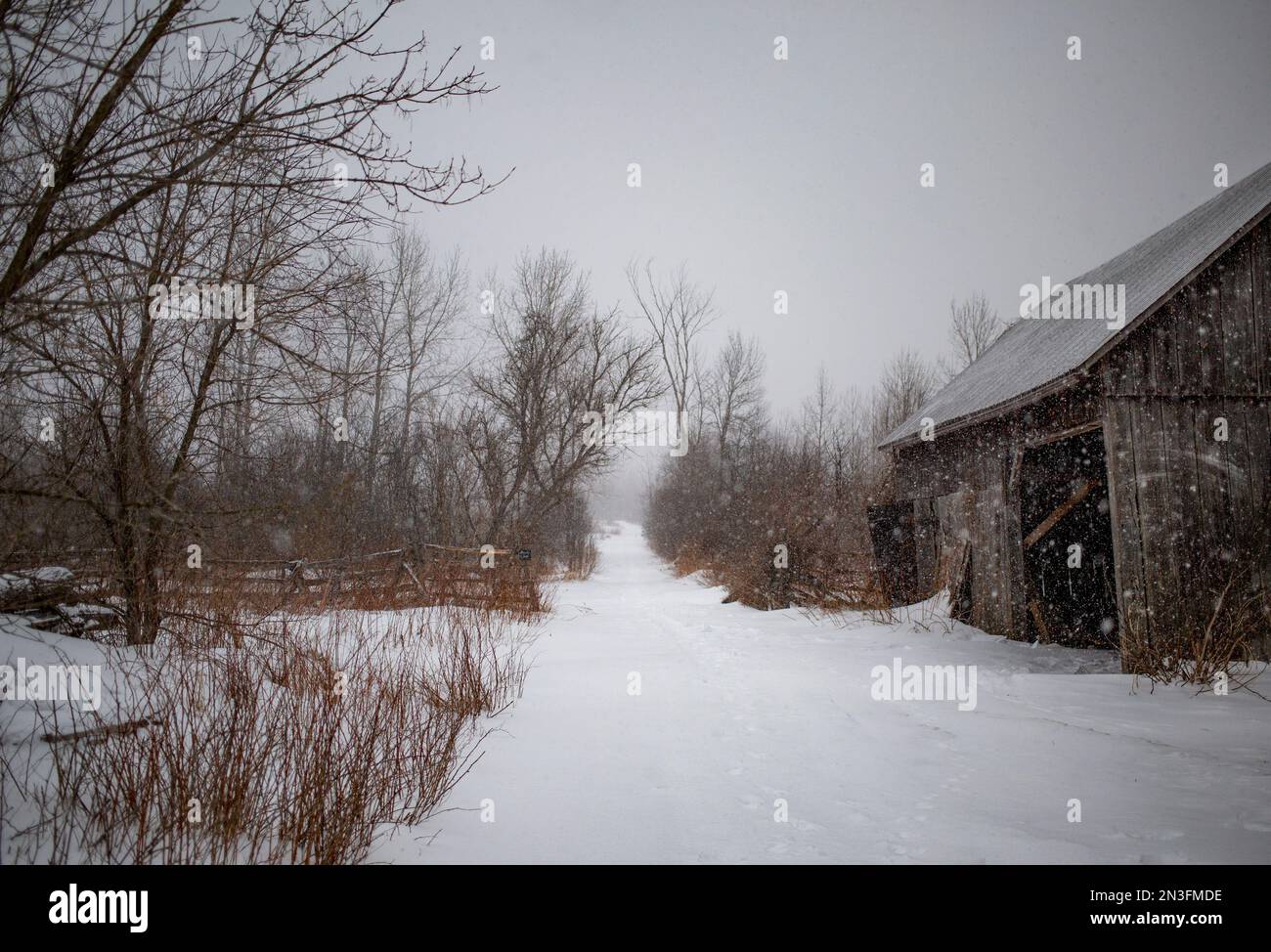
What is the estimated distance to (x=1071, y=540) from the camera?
1001cm

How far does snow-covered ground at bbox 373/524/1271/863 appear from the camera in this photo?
2.84m

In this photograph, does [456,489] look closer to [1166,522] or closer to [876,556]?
[876,556]

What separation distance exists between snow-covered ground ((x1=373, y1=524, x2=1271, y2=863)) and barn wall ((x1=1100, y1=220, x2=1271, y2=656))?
134 centimetres

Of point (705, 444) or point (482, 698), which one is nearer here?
point (482, 698)

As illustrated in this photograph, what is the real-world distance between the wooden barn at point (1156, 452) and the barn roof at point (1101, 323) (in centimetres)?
4

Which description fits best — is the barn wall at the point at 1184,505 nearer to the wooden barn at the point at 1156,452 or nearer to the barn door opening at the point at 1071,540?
the wooden barn at the point at 1156,452

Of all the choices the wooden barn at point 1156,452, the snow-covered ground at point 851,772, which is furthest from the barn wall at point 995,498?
the snow-covered ground at point 851,772

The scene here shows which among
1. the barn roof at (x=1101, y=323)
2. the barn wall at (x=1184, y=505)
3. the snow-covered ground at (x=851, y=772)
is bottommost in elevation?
the snow-covered ground at (x=851, y=772)

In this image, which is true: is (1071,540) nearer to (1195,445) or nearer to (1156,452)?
(1195,445)

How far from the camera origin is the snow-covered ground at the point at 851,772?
284cm

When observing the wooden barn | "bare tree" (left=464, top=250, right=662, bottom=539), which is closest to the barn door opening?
the wooden barn
